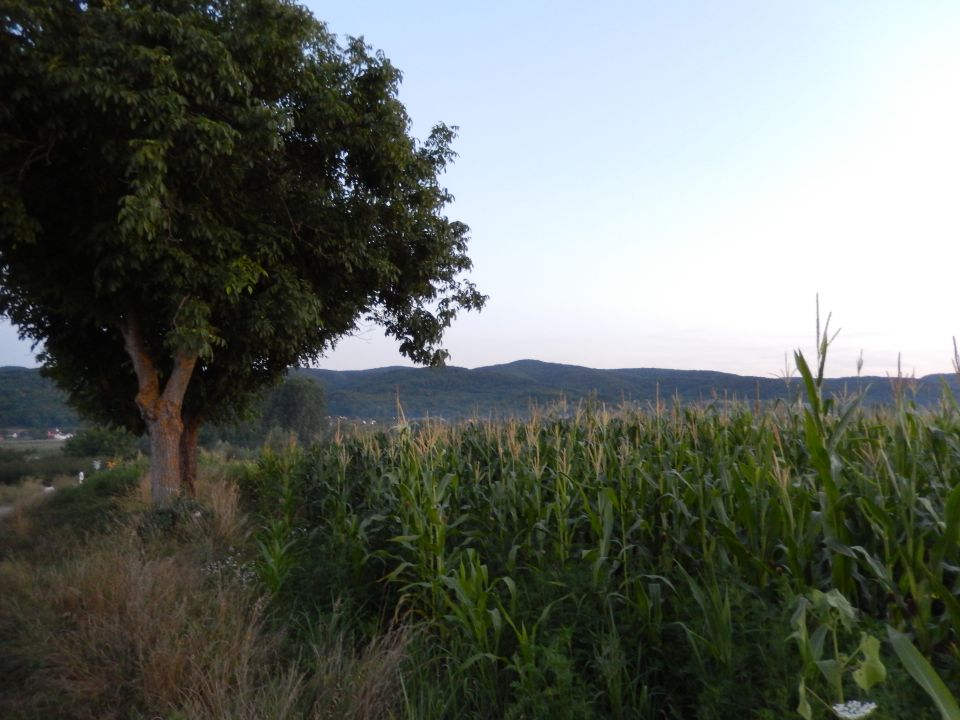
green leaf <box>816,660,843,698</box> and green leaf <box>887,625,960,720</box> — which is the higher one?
green leaf <box>887,625,960,720</box>

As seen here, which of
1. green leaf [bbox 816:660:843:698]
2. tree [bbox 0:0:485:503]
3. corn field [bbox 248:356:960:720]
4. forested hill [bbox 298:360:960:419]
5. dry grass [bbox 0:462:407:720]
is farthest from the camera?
tree [bbox 0:0:485:503]

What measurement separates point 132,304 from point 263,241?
8.46 ft

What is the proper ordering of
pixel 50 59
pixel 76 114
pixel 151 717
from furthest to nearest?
pixel 76 114
pixel 50 59
pixel 151 717

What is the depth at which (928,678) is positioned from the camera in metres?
2.08

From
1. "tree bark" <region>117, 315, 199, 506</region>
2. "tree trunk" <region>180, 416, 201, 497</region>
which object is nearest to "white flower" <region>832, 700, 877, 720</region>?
"tree bark" <region>117, 315, 199, 506</region>

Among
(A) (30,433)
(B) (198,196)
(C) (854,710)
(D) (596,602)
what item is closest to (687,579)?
(D) (596,602)

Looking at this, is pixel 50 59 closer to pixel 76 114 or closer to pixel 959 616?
pixel 76 114

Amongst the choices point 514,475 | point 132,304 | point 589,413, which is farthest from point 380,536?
point 132,304

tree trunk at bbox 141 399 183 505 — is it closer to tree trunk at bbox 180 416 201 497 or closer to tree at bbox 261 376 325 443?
tree trunk at bbox 180 416 201 497

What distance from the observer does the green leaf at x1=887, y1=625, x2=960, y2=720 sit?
204 centimetres

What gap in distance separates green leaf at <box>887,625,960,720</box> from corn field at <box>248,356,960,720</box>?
146 mm

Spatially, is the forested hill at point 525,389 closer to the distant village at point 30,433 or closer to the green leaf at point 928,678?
the green leaf at point 928,678

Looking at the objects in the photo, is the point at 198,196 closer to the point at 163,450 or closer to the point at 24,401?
the point at 163,450

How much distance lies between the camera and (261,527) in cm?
1148
